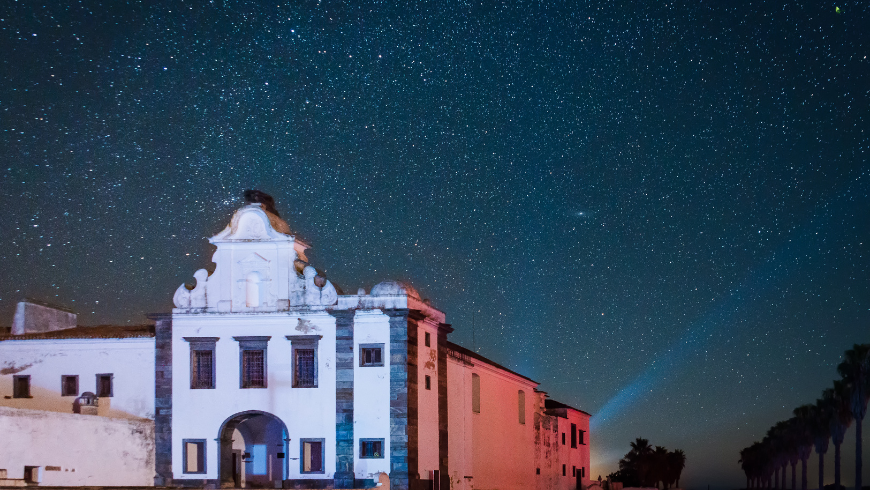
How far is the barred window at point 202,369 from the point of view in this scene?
39188 millimetres

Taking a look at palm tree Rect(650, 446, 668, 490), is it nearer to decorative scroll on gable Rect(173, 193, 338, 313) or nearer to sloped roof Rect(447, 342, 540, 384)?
sloped roof Rect(447, 342, 540, 384)

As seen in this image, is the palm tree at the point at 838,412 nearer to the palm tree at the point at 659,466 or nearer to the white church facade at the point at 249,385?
the palm tree at the point at 659,466

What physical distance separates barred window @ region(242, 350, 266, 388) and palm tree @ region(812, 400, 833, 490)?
1787 inches

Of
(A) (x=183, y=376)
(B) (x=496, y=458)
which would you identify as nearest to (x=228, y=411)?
(A) (x=183, y=376)

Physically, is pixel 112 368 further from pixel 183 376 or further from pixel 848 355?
pixel 848 355

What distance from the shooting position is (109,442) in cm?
3862

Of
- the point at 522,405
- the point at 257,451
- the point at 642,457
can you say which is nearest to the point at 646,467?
the point at 642,457

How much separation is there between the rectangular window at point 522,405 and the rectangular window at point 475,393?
7.23m

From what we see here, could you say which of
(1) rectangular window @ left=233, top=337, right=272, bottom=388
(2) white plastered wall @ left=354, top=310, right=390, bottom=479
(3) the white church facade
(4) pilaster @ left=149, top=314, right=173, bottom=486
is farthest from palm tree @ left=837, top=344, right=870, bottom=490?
(4) pilaster @ left=149, top=314, right=173, bottom=486

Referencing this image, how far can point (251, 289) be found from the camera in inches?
1566

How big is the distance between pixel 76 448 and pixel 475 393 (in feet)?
56.3

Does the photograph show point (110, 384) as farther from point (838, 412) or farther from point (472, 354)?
Answer: point (838, 412)

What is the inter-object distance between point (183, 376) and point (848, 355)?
4137cm

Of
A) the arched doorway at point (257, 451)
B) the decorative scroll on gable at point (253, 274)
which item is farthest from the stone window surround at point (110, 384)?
the arched doorway at point (257, 451)
